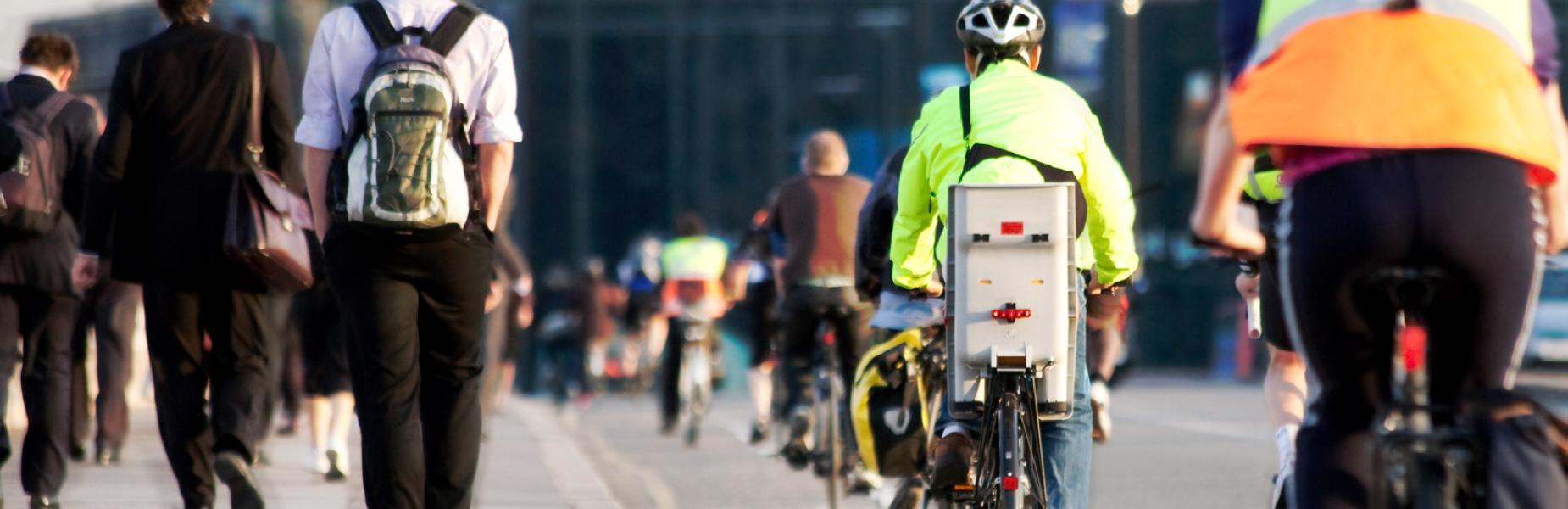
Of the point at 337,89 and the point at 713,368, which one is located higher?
the point at 337,89

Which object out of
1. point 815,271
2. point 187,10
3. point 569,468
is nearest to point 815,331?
point 815,271

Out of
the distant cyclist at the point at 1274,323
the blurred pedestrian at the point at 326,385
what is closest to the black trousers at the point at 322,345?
the blurred pedestrian at the point at 326,385

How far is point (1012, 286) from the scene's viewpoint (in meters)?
5.48

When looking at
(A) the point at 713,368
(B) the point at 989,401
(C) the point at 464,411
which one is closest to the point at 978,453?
(B) the point at 989,401

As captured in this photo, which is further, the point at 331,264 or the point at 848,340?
the point at 848,340

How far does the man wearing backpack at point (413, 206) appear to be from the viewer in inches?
213

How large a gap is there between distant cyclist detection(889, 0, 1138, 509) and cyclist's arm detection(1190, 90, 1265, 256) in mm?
1710

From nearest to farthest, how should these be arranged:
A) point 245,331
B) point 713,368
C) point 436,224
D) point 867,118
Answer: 1. point 436,224
2. point 245,331
3. point 713,368
4. point 867,118

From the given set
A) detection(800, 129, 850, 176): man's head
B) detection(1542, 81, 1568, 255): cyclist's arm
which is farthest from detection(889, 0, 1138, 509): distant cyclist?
detection(800, 129, 850, 176): man's head

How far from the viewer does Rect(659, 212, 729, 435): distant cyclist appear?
663 inches

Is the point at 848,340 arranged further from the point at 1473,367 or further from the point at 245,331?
the point at 1473,367

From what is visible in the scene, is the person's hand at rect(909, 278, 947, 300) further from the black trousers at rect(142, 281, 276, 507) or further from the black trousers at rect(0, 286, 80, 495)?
the black trousers at rect(0, 286, 80, 495)

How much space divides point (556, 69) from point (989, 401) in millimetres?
33976

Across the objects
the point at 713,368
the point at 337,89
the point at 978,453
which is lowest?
the point at 713,368
